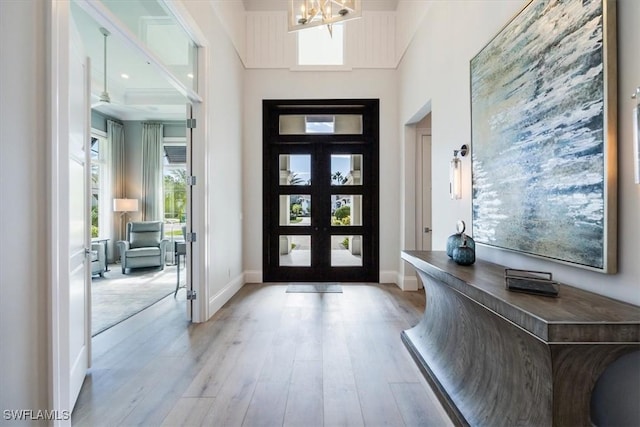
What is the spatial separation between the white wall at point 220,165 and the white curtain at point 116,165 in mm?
4324

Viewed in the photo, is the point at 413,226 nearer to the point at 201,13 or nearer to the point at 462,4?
the point at 462,4

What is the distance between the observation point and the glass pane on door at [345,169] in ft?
17.6

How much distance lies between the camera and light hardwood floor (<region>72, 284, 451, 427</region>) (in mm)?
1914

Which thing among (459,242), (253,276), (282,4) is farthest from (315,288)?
(282,4)

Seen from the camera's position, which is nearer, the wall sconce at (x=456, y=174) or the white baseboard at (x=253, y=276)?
the wall sconce at (x=456, y=174)

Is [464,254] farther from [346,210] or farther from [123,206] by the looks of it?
[123,206]

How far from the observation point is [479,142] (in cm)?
242

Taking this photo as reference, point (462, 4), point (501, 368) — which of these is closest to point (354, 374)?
point (501, 368)

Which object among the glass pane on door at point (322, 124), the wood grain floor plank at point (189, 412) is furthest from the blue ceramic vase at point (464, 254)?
the glass pane on door at point (322, 124)

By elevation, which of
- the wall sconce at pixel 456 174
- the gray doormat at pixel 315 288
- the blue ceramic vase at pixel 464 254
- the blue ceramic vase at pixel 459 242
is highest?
the wall sconce at pixel 456 174

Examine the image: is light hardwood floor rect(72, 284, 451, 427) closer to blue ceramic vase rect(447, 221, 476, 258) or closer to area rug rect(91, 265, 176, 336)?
area rug rect(91, 265, 176, 336)

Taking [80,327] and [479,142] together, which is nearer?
[80,327]

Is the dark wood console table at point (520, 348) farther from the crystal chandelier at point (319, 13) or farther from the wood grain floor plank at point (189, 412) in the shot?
the crystal chandelier at point (319, 13)

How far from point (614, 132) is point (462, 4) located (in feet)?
6.98
